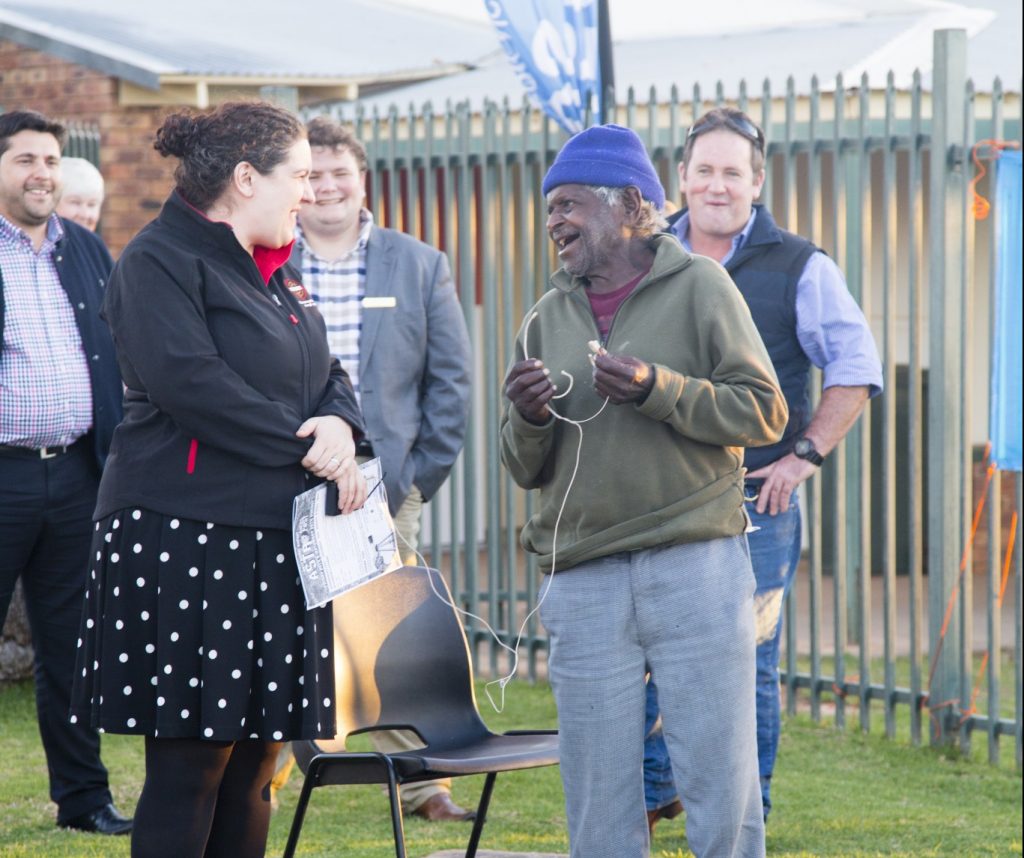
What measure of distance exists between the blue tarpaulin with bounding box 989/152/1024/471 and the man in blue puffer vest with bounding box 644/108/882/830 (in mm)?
1278

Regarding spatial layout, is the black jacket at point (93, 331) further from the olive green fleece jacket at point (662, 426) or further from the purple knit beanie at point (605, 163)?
the purple knit beanie at point (605, 163)

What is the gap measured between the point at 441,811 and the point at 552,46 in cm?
332

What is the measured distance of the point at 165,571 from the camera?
343cm

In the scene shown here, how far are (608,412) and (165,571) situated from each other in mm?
1038

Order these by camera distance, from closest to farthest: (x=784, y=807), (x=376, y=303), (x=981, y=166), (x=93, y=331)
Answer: (x=93, y=331) → (x=376, y=303) → (x=784, y=807) → (x=981, y=166)

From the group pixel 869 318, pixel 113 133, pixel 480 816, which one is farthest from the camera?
pixel 113 133

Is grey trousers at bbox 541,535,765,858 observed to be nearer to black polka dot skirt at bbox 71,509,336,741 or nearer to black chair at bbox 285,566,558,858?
black chair at bbox 285,566,558,858

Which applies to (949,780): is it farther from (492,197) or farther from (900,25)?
(900,25)

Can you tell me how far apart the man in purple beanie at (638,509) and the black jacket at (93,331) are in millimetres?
1783

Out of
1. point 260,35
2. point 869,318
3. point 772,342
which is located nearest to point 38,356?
point 772,342

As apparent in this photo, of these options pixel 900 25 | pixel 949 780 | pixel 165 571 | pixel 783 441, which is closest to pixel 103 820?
pixel 165 571

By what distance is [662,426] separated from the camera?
11.4 feet

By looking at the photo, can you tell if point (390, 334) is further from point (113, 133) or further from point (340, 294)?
point (113, 133)

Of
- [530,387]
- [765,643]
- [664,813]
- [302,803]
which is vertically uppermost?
[530,387]
